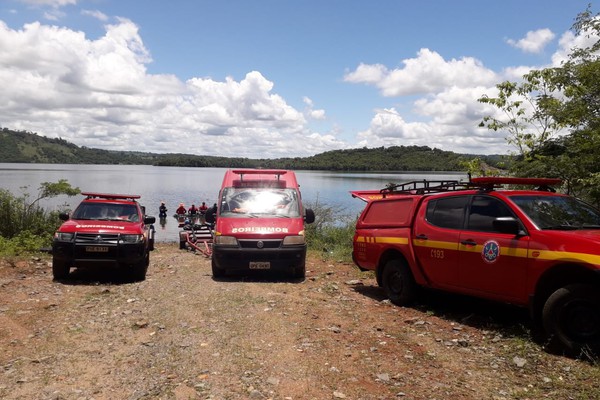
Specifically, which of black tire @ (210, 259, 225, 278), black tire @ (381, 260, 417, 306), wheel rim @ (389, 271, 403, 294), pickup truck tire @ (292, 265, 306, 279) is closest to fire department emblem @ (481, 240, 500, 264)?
black tire @ (381, 260, 417, 306)

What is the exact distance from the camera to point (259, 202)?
1116cm

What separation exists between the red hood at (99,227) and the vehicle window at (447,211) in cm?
638

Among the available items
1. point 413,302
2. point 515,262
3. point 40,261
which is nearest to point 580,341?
point 515,262

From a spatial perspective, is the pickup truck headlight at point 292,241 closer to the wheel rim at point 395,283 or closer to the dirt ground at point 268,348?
the dirt ground at point 268,348

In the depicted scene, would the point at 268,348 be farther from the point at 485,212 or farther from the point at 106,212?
the point at 106,212

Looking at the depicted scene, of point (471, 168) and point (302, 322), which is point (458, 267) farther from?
point (471, 168)

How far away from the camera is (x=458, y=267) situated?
6598 mm

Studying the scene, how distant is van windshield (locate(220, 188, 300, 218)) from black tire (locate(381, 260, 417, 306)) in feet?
10.9

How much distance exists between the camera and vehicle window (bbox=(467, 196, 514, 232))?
621 cm

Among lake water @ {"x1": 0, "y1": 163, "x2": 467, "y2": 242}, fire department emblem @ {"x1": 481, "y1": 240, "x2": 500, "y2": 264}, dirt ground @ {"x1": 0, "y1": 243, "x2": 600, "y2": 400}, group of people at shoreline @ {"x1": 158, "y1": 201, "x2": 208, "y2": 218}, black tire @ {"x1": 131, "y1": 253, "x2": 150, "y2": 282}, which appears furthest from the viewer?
lake water @ {"x1": 0, "y1": 163, "x2": 467, "y2": 242}

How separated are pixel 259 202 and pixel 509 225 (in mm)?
6490

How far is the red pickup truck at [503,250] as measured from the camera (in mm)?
5039

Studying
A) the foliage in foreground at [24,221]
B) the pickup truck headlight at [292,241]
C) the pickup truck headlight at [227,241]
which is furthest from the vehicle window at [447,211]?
the foliage in foreground at [24,221]

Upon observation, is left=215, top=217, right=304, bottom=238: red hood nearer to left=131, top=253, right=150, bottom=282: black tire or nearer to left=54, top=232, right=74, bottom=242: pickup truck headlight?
left=131, top=253, right=150, bottom=282: black tire
